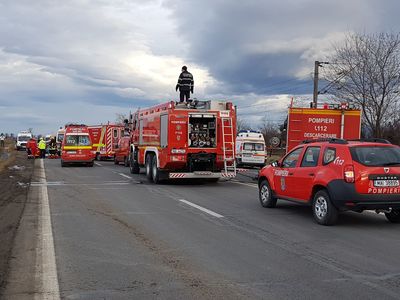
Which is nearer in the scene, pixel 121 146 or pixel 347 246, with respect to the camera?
pixel 347 246

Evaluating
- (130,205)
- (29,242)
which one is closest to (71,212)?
(130,205)

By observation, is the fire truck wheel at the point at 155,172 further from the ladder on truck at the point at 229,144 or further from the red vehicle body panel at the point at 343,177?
the red vehicle body panel at the point at 343,177

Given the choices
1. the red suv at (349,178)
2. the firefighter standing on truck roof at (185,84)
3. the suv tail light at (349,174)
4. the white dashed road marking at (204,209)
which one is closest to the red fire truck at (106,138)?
the firefighter standing on truck roof at (185,84)

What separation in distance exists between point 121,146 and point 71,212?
19447 mm

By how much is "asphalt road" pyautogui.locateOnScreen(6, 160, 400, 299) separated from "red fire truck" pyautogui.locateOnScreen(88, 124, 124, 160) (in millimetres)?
23652

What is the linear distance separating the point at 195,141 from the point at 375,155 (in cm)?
905

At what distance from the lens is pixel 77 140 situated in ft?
97.4

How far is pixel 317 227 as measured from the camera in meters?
9.20

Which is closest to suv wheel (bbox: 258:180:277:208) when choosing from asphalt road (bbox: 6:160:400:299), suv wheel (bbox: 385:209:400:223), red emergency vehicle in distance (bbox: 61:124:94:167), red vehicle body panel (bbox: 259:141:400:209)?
asphalt road (bbox: 6:160:400:299)

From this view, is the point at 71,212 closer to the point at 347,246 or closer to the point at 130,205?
the point at 130,205

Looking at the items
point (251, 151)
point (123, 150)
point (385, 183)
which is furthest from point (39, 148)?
point (385, 183)

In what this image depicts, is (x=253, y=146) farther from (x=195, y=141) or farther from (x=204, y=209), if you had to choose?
(x=204, y=209)

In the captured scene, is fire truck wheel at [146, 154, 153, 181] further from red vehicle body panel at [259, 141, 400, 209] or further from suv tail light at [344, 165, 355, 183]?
suv tail light at [344, 165, 355, 183]

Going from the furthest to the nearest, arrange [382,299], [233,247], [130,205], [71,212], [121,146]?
[121,146] < [130,205] < [71,212] < [233,247] < [382,299]
